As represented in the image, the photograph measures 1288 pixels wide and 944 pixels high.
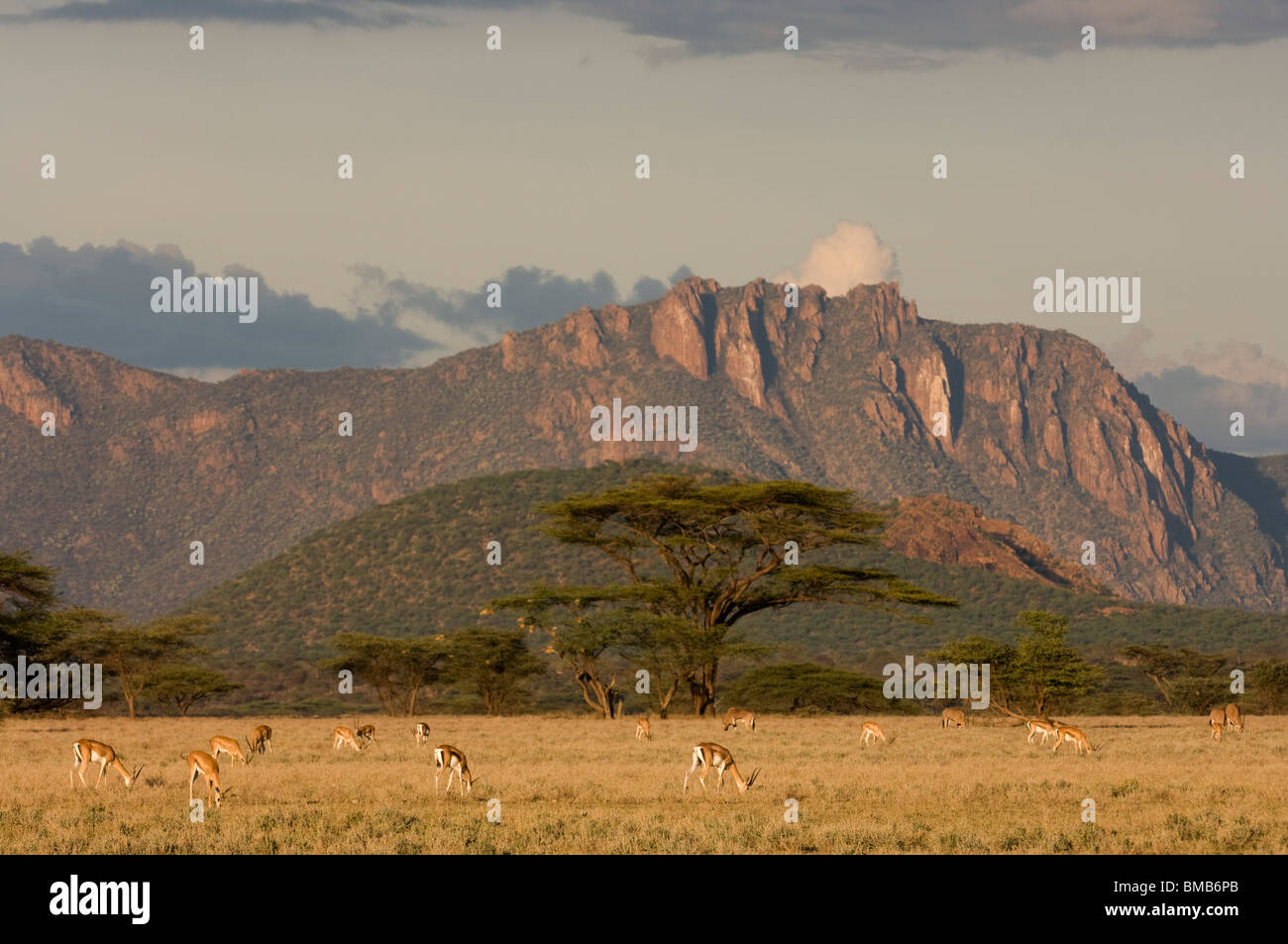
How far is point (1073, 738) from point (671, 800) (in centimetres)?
1305

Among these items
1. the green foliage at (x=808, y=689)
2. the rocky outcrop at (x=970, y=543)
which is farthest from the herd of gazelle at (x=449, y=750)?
the rocky outcrop at (x=970, y=543)

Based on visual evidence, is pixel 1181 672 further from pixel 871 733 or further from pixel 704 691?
pixel 871 733

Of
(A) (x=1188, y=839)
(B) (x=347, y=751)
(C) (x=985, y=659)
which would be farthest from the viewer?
(C) (x=985, y=659)

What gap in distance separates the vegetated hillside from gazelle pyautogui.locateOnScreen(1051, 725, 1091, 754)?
7897 centimetres

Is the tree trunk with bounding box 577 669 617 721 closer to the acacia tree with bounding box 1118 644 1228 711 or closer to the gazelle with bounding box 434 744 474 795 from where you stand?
the gazelle with bounding box 434 744 474 795

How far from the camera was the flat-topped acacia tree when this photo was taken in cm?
5456

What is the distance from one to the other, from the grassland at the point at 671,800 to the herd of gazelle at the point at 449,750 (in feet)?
1.01
